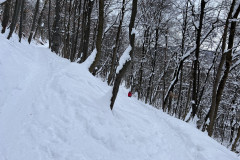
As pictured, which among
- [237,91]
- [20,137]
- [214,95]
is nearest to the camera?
[20,137]

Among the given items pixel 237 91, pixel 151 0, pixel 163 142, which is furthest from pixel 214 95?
pixel 237 91

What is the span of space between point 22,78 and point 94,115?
9.90 feet

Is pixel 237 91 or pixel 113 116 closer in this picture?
pixel 113 116

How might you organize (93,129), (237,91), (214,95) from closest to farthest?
1. (93,129)
2. (214,95)
3. (237,91)

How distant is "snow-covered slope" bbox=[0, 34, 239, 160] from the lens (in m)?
3.26

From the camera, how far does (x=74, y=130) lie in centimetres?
388

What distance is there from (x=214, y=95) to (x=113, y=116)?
17.2 ft

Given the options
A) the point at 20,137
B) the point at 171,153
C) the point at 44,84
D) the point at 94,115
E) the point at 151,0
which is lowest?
the point at 171,153

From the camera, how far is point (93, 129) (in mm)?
4074

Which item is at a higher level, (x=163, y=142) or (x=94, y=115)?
(x=94, y=115)

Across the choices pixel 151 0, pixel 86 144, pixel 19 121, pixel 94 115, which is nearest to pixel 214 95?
pixel 94 115

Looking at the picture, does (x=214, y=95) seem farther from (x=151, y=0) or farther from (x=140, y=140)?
(x=151, y=0)

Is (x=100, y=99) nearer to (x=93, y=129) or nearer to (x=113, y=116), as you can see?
(x=113, y=116)

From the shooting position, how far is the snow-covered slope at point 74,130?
3260mm
